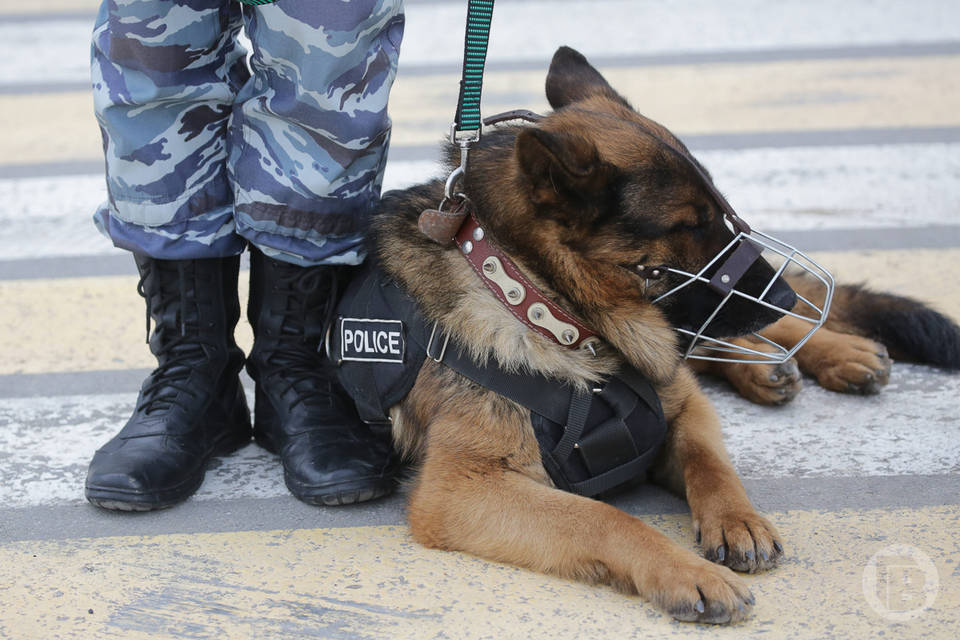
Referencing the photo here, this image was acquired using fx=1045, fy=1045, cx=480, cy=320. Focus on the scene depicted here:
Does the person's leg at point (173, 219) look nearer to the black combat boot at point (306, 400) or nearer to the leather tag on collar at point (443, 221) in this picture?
the black combat boot at point (306, 400)

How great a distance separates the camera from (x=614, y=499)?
275 centimetres

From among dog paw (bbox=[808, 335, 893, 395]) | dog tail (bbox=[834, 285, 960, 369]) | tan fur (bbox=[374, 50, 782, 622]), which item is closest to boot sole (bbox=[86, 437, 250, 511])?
tan fur (bbox=[374, 50, 782, 622])

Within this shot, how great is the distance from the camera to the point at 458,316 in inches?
101

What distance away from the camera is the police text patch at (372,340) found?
2.66m

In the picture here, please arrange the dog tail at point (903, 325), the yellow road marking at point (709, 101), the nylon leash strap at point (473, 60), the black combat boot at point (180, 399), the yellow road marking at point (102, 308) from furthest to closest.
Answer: the yellow road marking at point (709, 101) → the yellow road marking at point (102, 308) → the dog tail at point (903, 325) → the black combat boot at point (180, 399) → the nylon leash strap at point (473, 60)

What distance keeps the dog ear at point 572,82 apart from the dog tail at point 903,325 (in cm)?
118

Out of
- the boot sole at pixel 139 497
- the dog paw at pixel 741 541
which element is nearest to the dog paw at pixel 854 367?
the dog paw at pixel 741 541

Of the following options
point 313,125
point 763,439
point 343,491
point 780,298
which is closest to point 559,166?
point 780,298

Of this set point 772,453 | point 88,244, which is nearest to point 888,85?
point 772,453

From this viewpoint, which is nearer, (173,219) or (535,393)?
(535,393)

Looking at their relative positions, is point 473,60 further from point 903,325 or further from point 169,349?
point 903,325

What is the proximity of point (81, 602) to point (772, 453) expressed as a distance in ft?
6.04

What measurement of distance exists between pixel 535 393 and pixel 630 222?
0.46 meters

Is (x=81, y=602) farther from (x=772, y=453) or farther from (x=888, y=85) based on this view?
(x=888, y=85)
